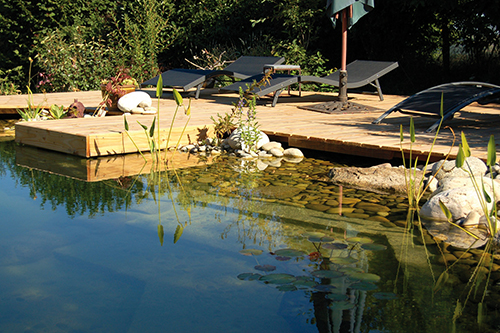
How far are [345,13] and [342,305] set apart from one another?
5597 millimetres

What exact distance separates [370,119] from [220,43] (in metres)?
6.64

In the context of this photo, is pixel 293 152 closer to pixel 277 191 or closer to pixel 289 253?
pixel 277 191

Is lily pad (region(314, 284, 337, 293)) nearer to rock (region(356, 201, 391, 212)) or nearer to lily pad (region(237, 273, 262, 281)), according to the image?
lily pad (region(237, 273, 262, 281))

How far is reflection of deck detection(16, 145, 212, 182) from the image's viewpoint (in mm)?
4602

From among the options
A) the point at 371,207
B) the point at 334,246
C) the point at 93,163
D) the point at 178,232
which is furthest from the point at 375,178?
the point at 93,163

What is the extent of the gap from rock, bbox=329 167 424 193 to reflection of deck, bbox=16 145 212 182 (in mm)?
1455

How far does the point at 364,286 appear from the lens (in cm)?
239

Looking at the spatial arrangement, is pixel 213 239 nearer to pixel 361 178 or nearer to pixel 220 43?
pixel 361 178

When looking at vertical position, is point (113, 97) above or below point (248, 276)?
above

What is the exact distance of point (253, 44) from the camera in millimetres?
12133

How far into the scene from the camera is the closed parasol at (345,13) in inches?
264

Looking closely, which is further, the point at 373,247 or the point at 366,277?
the point at 373,247

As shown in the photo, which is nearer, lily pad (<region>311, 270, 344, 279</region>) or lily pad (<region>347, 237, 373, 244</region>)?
lily pad (<region>311, 270, 344, 279</region>)

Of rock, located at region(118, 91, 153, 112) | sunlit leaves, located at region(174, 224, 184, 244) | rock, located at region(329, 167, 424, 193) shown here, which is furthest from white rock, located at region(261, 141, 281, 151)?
sunlit leaves, located at region(174, 224, 184, 244)
